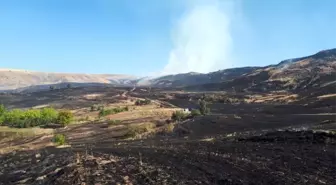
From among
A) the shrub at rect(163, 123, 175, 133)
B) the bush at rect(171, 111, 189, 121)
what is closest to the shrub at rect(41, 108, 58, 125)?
the bush at rect(171, 111, 189, 121)

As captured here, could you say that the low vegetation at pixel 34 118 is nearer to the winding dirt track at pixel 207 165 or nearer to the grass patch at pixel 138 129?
the grass patch at pixel 138 129

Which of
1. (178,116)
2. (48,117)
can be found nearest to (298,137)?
(178,116)

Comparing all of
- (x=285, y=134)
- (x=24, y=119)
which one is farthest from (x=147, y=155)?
(x=24, y=119)

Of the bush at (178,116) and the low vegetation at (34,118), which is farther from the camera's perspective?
the low vegetation at (34,118)

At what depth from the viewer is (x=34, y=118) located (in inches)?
4614

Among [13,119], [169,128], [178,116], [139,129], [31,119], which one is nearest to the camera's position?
[169,128]

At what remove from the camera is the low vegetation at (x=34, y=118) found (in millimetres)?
110431

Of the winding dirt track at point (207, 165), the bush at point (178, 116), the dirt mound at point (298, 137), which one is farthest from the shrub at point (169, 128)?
the winding dirt track at point (207, 165)

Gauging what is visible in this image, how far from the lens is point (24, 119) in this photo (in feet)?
384

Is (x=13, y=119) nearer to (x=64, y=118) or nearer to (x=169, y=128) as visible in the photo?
(x=64, y=118)

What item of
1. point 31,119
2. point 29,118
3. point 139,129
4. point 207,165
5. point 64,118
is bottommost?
point 31,119

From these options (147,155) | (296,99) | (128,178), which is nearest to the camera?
(128,178)

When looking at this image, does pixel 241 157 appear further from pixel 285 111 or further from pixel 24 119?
pixel 24 119

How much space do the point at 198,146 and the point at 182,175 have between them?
55.9 feet
